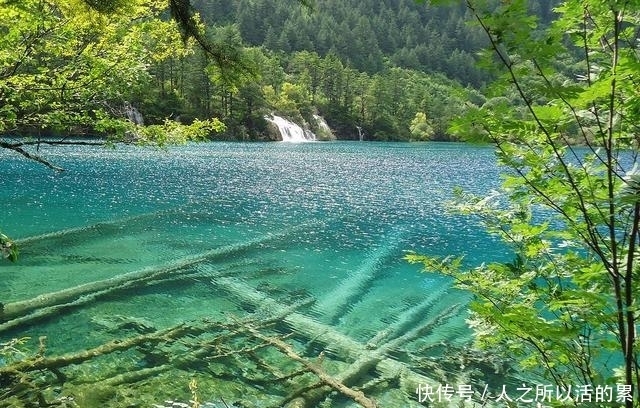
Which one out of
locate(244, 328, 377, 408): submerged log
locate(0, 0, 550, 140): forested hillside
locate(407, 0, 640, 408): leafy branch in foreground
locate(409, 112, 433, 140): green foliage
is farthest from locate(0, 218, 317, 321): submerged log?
locate(409, 112, 433, 140): green foliage

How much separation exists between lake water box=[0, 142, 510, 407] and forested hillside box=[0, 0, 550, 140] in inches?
164

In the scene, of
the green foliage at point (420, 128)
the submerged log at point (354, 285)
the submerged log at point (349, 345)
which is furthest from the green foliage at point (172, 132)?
the green foliage at point (420, 128)

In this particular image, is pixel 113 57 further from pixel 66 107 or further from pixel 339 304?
pixel 339 304

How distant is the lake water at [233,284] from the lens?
8477 mm

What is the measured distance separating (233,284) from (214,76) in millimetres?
9477

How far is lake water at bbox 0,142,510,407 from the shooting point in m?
8.48

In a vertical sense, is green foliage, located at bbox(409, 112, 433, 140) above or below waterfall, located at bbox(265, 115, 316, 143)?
above

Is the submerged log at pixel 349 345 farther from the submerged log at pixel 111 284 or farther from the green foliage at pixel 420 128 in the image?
the green foliage at pixel 420 128

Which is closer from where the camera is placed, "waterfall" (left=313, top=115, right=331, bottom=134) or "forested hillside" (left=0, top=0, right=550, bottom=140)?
"forested hillside" (left=0, top=0, right=550, bottom=140)

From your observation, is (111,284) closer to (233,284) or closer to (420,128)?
(233,284)

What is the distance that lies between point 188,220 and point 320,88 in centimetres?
11091

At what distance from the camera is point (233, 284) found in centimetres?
1420

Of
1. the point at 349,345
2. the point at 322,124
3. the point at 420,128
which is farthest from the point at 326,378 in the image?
the point at 420,128

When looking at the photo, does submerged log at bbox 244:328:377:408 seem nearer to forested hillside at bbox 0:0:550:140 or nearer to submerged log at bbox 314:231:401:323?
submerged log at bbox 314:231:401:323
